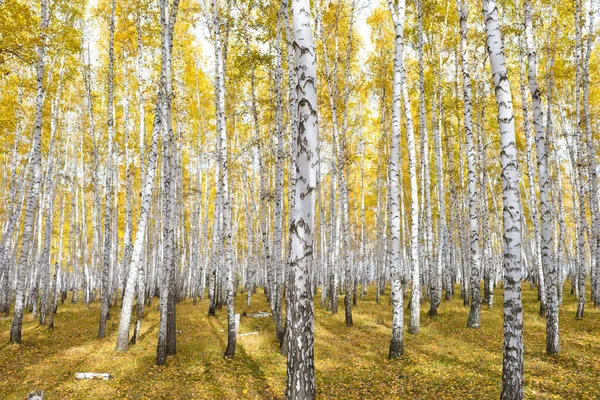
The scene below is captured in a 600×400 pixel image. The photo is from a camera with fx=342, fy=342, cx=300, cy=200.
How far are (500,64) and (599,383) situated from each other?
5.75 m

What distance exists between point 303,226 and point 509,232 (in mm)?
3019

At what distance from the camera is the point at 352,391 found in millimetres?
6293

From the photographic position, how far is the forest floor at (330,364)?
630 cm

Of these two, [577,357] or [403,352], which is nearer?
[577,357]

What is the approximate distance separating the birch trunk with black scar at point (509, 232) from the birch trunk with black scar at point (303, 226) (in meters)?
2.78

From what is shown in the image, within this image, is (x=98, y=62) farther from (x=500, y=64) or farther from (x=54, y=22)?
(x=500, y=64)

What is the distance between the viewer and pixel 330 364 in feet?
26.3

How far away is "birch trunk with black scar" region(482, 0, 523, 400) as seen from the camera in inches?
181

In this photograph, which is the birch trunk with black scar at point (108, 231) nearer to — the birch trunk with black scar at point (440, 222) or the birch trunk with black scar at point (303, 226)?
the birch trunk with black scar at point (303, 226)

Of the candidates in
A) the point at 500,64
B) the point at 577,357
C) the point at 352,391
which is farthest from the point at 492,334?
the point at 500,64

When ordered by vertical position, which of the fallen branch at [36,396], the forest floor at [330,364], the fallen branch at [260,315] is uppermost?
the fallen branch at [36,396]

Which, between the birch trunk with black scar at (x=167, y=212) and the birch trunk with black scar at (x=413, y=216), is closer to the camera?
the birch trunk with black scar at (x=167, y=212)

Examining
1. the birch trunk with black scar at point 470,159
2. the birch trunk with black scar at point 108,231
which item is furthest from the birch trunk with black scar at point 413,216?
the birch trunk with black scar at point 108,231

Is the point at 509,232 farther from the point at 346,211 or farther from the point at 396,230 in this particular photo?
the point at 346,211
